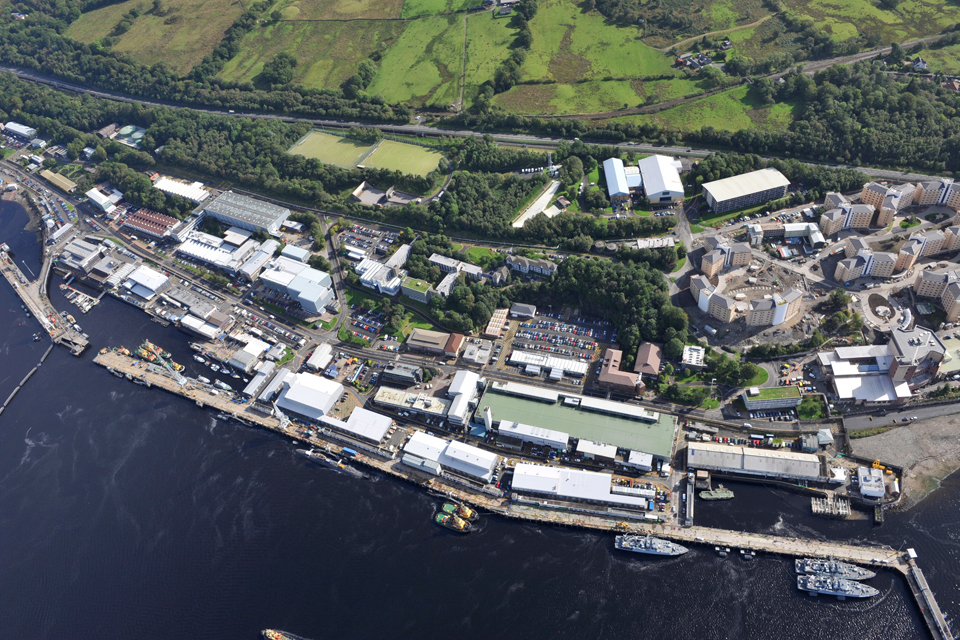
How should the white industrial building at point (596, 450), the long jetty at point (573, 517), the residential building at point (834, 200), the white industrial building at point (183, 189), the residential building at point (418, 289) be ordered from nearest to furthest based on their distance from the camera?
1. the long jetty at point (573, 517)
2. the white industrial building at point (596, 450)
3. the residential building at point (834, 200)
4. the residential building at point (418, 289)
5. the white industrial building at point (183, 189)

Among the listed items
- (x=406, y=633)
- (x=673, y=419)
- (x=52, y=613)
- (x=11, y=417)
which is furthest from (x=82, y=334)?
(x=673, y=419)

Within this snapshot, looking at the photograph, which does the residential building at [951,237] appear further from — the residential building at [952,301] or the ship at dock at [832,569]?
the ship at dock at [832,569]

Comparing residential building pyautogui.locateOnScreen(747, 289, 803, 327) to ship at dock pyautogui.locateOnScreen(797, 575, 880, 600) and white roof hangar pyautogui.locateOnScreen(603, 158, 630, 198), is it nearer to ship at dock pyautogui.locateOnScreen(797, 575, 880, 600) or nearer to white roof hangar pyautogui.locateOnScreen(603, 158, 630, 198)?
white roof hangar pyautogui.locateOnScreen(603, 158, 630, 198)

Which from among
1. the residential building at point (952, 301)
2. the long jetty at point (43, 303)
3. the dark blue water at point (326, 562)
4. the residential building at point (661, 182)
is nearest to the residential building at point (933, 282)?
the residential building at point (952, 301)

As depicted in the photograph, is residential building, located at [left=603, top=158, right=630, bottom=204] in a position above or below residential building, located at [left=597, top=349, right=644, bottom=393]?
above

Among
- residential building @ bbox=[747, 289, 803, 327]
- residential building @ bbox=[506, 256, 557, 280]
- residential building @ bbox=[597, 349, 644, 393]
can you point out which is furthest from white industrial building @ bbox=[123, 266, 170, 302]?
residential building @ bbox=[747, 289, 803, 327]
